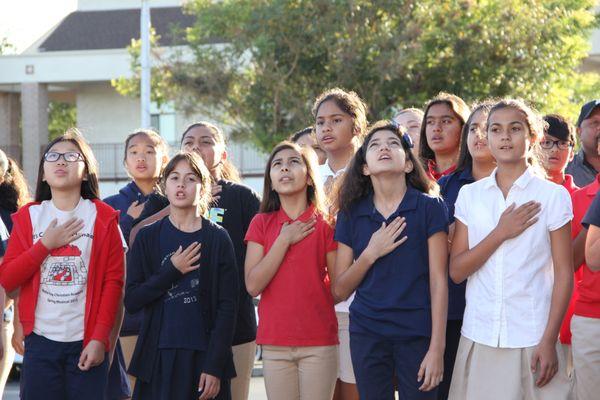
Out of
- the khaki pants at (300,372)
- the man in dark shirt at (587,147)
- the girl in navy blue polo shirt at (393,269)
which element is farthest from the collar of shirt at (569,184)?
the khaki pants at (300,372)

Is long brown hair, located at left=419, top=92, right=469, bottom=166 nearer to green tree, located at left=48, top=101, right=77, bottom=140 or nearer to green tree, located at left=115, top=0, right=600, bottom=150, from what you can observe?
green tree, located at left=115, top=0, right=600, bottom=150

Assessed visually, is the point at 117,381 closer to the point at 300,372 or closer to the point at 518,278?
the point at 300,372

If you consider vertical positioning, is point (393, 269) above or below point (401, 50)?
below

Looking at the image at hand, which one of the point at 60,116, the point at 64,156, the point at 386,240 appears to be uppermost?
the point at 60,116

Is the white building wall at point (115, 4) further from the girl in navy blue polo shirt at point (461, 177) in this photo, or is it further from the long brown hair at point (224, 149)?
the girl in navy blue polo shirt at point (461, 177)

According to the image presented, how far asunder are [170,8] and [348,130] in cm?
2871

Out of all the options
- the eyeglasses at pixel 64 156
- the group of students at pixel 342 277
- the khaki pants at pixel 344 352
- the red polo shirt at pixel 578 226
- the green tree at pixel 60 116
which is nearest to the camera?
the group of students at pixel 342 277

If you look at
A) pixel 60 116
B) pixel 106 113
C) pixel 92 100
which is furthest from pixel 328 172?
pixel 60 116

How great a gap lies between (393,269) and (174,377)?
1.42 meters

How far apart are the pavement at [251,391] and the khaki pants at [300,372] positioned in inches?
229

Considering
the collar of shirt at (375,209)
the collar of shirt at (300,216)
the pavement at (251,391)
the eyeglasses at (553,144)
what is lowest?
the pavement at (251,391)

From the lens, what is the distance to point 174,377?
579 cm

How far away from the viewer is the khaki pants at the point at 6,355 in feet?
21.8

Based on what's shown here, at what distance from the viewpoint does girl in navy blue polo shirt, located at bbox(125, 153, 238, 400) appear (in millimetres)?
5789
